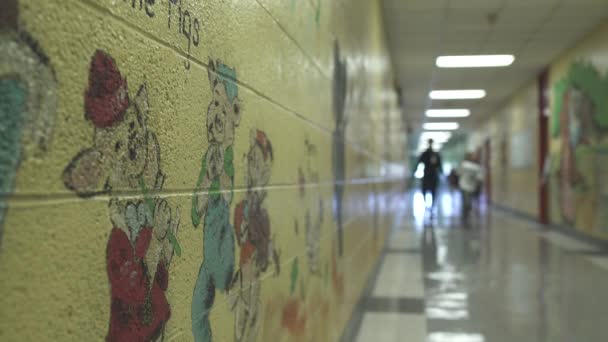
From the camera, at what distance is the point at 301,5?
1992 mm

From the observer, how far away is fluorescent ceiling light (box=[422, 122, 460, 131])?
21.1m

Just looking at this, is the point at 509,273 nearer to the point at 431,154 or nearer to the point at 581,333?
→ the point at 581,333

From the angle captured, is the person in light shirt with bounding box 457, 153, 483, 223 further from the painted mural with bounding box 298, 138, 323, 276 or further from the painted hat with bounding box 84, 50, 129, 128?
the painted hat with bounding box 84, 50, 129, 128

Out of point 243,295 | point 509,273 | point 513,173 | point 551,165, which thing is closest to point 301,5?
point 243,295

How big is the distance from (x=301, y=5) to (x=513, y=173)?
13304 millimetres

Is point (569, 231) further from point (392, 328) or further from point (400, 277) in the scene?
point (392, 328)

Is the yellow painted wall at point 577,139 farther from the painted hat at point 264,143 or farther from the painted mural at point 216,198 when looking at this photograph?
the painted mural at point 216,198

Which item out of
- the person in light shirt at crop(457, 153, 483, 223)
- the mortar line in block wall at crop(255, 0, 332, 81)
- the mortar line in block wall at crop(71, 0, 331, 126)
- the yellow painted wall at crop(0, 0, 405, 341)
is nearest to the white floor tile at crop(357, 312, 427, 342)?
the yellow painted wall at crop(0, 0, 405, 341)

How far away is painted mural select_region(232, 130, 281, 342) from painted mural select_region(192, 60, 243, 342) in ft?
0.25

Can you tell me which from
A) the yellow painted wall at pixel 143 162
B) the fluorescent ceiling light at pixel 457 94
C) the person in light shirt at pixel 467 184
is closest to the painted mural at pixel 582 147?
the person in light shirt at pixel 467 184

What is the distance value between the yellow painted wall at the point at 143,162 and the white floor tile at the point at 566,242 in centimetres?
653

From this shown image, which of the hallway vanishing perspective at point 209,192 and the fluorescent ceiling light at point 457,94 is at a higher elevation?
the fluorescent ceiling light at point 457,94

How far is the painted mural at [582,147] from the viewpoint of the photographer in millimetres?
7285

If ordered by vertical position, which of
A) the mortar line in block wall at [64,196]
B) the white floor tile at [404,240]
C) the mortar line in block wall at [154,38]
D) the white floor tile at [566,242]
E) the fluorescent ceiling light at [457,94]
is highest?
the fluorescent ceiling light at [457,94]
